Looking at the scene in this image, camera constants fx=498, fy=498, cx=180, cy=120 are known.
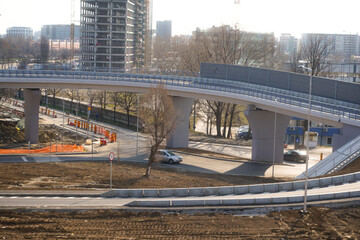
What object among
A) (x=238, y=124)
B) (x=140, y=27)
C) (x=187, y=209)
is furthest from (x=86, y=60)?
(x=187, y=209)

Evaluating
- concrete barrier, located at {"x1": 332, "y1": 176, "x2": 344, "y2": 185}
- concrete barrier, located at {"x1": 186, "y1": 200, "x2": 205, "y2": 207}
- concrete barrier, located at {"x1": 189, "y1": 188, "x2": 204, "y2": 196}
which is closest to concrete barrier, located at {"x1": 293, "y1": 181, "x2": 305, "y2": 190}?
concrete barrier, located at {"x1": 332, "y1": 176, "x2": 344, "y2": 185}

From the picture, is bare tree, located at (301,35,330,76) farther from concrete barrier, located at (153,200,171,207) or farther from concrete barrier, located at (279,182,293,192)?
concrete barrier, located at (153,200,171,207)

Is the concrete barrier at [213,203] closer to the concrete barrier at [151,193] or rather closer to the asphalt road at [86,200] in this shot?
the asphalt road at [86,200]

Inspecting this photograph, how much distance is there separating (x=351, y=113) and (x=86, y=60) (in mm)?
69368

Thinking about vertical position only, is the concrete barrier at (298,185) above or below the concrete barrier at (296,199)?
below

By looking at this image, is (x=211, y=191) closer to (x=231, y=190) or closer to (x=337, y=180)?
(x=231, y=190)

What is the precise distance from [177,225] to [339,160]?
43.8 feet

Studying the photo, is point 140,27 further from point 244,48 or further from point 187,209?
point 187,209

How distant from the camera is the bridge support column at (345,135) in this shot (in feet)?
99.9

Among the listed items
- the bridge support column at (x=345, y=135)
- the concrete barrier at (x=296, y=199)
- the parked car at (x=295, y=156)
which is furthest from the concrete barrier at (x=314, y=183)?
the parked car at (x=295, y=156)

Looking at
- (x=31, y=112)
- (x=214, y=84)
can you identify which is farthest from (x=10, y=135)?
(x=214, y=84)

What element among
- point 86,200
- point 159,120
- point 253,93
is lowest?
point 86,200

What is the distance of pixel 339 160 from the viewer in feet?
91.4

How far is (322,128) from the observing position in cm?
5525
